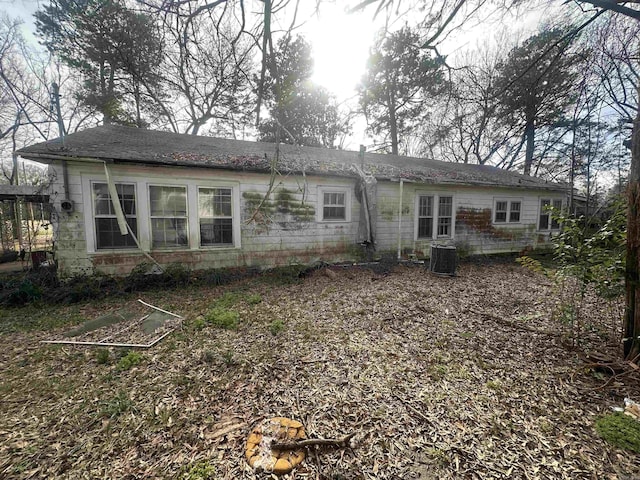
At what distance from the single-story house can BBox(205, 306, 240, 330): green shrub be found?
5.67ft

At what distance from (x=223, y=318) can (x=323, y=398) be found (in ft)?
7.82

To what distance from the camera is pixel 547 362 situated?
320 centimetres

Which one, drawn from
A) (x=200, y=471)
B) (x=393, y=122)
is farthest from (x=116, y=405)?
(x=393, y=122)

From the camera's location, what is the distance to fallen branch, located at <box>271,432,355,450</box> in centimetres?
197

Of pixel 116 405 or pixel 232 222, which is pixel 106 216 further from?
pixel 116 405

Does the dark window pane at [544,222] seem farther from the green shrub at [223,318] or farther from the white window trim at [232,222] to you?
the green shrub at [223,318]

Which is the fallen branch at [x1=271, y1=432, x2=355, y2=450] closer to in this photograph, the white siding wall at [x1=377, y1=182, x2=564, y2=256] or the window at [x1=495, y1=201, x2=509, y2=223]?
the white siding wall at [x1=377, y1=182, x2=564, y2=256]

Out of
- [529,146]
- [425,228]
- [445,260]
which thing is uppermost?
[529,146]

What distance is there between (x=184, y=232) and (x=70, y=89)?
15.4m

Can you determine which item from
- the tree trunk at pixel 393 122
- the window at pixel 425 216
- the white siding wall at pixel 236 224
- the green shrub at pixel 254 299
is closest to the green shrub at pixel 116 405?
the green shrub at pixel 254 299

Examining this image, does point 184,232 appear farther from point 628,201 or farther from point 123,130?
point 628,201

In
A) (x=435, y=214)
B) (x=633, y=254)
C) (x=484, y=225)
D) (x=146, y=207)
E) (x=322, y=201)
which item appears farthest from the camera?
(x=484, y=225)

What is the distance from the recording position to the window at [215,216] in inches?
262

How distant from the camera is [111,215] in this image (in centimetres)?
584
